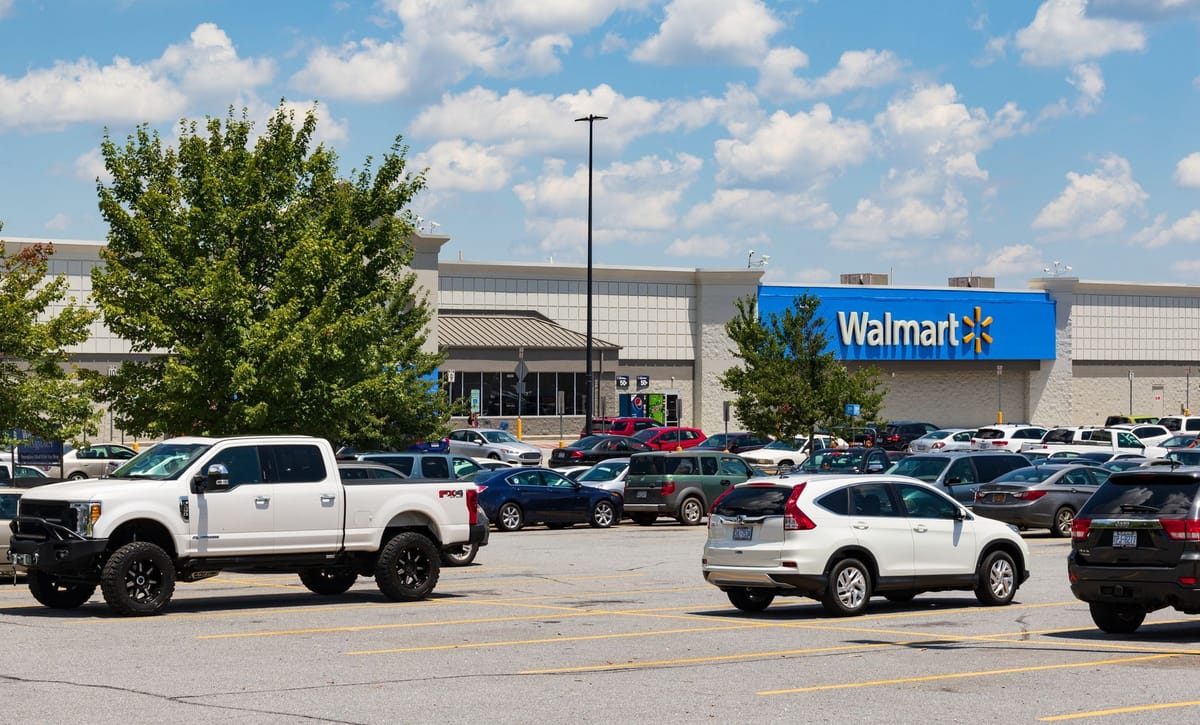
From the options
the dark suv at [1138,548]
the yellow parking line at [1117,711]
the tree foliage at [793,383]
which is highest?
the tree foliage at [793,383]

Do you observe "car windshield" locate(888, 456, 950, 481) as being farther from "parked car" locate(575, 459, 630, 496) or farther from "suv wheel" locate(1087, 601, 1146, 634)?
"suv wheel" locate(1087, 601, 1146, 634)

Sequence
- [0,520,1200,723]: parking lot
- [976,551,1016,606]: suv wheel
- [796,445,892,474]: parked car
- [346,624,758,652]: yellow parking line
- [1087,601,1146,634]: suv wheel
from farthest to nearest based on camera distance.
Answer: [796,445,892,474]: parked car → [976,551,1016,606]: suv wheel → [1087,601,1146,634]: suv wheel → [346,624,758,652]: yellow parking line → [0,520,1200,723]: parking lot

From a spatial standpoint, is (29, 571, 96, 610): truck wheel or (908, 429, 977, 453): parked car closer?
(29, 571, 96, 610): truck wheel

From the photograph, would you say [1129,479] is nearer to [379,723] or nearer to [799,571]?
[799,571]

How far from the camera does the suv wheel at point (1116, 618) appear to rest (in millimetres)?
15156

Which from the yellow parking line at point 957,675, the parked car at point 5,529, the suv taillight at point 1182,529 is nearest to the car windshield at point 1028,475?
the suv taillight at point 1182,529

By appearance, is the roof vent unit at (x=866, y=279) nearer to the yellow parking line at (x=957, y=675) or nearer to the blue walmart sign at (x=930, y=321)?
the blue walmart sign at (x=930, y=321)

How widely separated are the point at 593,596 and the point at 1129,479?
7.34 metres

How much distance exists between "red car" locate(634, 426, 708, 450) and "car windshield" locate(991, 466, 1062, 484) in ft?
85.9

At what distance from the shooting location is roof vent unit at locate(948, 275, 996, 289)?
85.8 metres

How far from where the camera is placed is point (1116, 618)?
1524cm

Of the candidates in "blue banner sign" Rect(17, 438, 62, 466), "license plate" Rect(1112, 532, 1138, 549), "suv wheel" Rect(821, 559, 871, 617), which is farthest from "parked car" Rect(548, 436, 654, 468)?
"license plate" Rect(1112, 532, 1138, 549)

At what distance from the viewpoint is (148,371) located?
3077 cm

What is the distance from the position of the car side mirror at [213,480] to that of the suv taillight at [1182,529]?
9.84 meters
